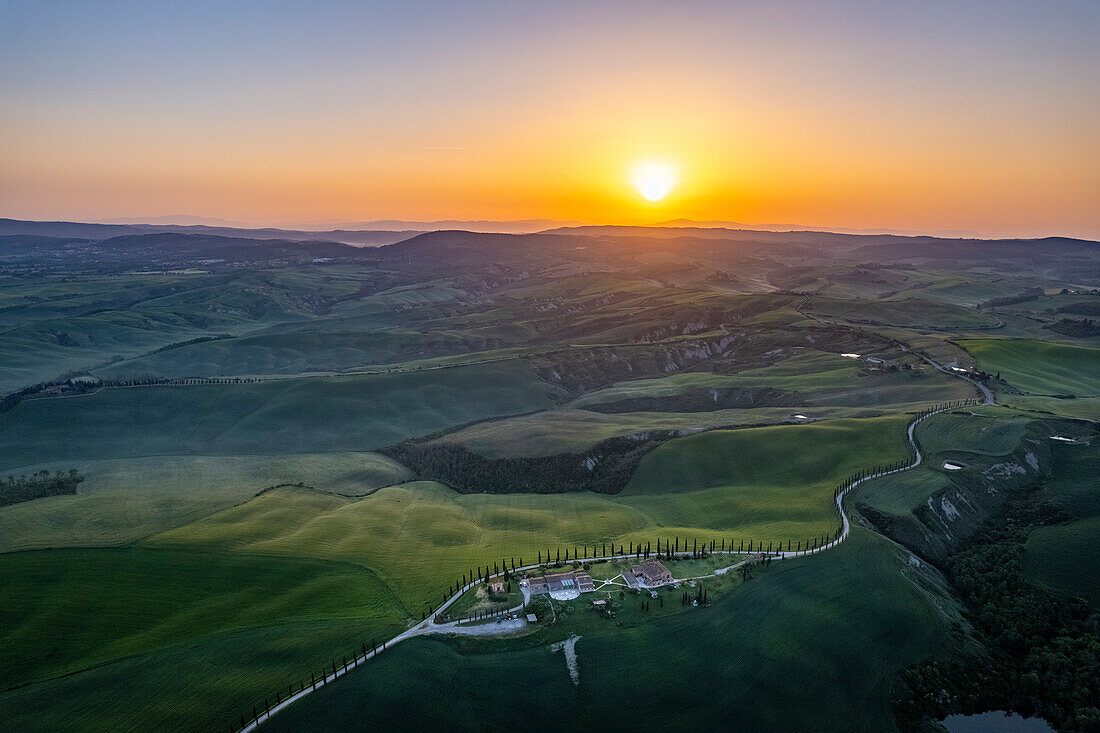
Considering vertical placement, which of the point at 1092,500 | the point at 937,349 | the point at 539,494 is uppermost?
the point at 937,349

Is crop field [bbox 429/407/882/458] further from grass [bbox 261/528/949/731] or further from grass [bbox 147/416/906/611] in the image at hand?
grass [bbox 261/528/949/731]

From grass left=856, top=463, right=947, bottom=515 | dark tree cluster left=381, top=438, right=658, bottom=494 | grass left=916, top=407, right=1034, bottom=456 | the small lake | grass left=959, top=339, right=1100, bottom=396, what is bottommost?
the small lake

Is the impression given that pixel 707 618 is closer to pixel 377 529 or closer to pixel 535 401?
pixel 377 529

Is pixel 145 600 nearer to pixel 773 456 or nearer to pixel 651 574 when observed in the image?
pixel 651 574

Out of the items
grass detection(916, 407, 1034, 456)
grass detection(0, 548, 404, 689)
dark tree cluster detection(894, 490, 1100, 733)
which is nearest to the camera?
dark tree cluster detection(894, 490, 1100, 733)

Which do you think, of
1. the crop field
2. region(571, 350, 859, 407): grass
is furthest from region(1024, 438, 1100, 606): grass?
region(571, 350, 859, 407): grass

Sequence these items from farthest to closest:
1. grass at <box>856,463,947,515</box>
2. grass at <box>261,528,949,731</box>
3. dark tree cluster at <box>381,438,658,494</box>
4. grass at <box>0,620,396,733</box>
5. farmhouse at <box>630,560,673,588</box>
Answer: dark tree cluster at <box>381,438,658,494</box> → grass at <box>856,463,947,515</box> → farmhouse at <box>630,560,673,588</box> → grass at <box>261,528,949,731</box> → grass at <box>0,620,396,733</box>

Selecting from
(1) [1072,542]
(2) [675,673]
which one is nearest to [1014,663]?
(1) [1072,542]

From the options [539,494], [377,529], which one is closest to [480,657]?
[377,529]
